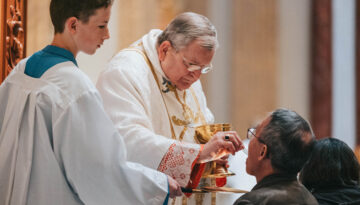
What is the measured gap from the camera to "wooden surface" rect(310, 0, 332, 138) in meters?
9.61

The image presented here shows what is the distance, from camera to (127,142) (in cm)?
341

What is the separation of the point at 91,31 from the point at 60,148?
0.59 meters

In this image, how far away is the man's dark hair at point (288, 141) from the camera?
282 cm

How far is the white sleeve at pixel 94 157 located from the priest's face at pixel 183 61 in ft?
3.62

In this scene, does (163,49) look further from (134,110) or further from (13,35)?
(13,35)

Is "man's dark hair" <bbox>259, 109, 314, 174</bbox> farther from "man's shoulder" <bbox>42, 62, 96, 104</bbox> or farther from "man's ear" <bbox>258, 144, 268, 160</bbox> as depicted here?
"man's shoulder" <bbox>42, 62, 96, 104</bbox>

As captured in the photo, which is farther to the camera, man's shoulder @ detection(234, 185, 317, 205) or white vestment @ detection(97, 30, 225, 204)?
white vestment @ detection(97, 30, 225, 204)

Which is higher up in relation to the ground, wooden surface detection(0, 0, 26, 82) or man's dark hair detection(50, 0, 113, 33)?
man's dark hair detection(50, 0, 113, 33)

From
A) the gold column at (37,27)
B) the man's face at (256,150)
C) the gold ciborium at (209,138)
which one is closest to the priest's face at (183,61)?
the gold ciborium at (209,138)

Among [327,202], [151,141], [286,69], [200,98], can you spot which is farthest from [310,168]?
[286,69]

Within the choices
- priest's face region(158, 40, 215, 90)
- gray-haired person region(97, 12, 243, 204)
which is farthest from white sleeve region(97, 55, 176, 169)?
priest's face region(158, 40, 215, 90)

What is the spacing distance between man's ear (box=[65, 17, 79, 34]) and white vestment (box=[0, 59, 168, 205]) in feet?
0.52

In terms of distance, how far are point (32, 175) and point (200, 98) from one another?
1.88 m

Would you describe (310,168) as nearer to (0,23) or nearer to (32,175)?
(32,175)
